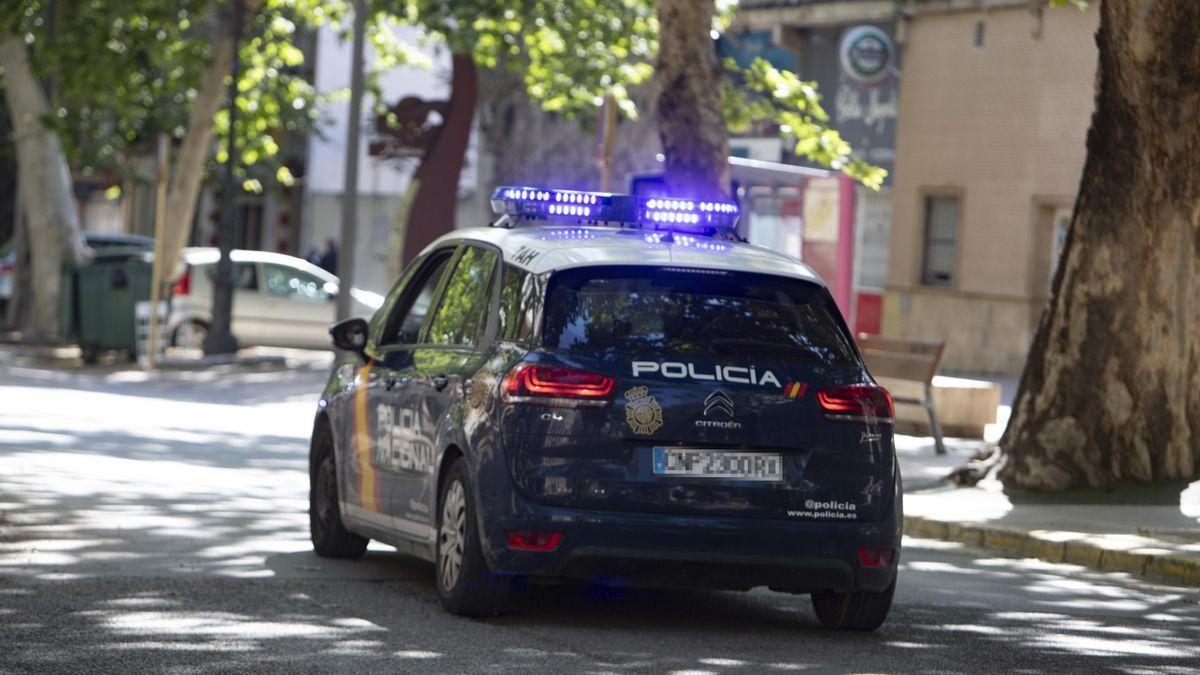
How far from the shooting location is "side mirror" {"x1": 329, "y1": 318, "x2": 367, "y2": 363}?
35.2ft

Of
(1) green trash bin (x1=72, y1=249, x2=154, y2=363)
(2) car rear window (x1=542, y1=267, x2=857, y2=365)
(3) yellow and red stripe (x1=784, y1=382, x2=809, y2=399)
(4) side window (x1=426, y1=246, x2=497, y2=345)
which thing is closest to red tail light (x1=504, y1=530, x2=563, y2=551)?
(2) car rear window (x1=542, y1=267, x2=857, y2=365)

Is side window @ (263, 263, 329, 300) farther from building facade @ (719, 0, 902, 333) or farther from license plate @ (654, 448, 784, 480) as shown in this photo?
license plate @ (654, 448, 784, 480)

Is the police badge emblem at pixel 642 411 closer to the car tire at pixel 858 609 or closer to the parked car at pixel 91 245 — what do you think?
the car tire at pixel 858 609

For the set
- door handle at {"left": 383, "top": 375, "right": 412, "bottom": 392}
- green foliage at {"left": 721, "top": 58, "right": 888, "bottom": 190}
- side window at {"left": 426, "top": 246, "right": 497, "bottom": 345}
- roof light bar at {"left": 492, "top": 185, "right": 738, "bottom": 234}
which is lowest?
door handle at {"left": 383, "top": 375, "right": 412, "bottom": 392}

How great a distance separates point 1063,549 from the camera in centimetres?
1302

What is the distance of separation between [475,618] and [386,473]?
52.1 inches

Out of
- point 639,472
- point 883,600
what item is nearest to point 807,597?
point 883,600

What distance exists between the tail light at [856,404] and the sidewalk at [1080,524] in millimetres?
3758

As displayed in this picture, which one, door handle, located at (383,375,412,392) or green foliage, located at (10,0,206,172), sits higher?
green foliage, located at (10,0,206,172)

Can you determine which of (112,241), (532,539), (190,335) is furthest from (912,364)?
(112,241)

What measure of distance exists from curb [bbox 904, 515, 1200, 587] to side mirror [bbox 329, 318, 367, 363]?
170 inches

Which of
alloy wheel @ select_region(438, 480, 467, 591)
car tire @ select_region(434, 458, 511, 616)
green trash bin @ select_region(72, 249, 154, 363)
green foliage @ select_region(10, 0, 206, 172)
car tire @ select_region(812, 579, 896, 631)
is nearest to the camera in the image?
car tire @ select_region(434, 458, 511, 616)

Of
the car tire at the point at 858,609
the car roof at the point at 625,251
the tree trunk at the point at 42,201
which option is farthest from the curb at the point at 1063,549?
the tree trunk at the point at 42,201

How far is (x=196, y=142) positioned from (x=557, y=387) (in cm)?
2498
